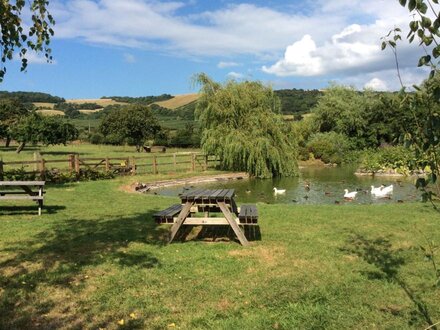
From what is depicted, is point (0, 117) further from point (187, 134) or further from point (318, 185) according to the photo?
point (318, 185)

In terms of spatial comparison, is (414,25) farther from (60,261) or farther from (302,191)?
(302,191)

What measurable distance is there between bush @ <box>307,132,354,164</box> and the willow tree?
10937 millimetres

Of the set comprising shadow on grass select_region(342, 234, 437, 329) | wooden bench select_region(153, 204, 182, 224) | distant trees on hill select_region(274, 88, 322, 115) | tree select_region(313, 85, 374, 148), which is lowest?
shadow on grass select_region(342, 234, 437, 329)

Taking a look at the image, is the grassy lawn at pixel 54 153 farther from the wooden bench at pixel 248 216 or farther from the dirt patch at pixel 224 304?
the dirt patch at pixel 224 304

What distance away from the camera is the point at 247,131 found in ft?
80.7

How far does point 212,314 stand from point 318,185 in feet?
57.1

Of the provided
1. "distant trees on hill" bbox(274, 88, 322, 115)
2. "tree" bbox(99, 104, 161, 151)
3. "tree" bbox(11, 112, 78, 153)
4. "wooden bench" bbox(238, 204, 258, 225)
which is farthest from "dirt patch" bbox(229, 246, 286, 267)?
"distant trees on hill" bbox(274, 88, 322, 115)

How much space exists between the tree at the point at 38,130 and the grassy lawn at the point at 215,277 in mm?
29960

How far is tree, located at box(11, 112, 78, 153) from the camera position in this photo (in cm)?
3638

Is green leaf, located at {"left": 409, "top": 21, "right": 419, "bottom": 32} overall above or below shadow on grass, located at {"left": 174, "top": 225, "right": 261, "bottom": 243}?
above

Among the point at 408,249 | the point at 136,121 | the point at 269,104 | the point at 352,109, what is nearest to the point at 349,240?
the point at 408,249

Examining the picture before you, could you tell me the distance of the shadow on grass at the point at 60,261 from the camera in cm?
437

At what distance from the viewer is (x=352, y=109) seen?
41.7 meters

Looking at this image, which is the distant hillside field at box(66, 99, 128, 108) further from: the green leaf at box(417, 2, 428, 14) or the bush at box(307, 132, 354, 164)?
the green leaf at box(417, 2, 428, 14)
